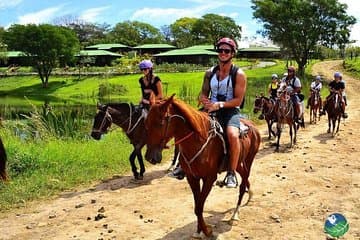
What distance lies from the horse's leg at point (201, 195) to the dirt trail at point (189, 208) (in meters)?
0.23

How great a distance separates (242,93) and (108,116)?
165 inches

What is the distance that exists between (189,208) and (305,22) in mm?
37368

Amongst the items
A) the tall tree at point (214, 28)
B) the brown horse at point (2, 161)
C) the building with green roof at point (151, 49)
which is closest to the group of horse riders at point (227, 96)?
the brown horse at point (2, 161)

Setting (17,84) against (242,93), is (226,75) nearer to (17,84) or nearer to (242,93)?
(242,93)

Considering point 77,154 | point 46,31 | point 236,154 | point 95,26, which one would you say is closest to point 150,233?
point 236,154

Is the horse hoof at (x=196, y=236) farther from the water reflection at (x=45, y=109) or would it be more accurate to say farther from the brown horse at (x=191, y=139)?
the water reflection at (x=45, y=109)

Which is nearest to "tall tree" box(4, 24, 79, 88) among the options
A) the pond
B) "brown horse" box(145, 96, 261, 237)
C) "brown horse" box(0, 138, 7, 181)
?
the pond

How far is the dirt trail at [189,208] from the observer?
6363 mm

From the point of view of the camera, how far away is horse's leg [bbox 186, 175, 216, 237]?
570 centimetres

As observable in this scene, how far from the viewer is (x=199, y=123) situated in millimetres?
5535

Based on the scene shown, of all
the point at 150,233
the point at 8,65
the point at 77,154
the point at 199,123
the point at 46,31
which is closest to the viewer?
the point at 199,123

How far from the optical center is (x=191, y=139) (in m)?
5.50

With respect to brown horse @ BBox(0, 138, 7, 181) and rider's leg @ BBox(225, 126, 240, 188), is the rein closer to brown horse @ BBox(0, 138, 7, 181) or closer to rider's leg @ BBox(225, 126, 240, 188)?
rider's leg @ BBox(225, 126, 240, 188)

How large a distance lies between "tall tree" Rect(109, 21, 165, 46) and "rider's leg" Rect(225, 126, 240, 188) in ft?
306
